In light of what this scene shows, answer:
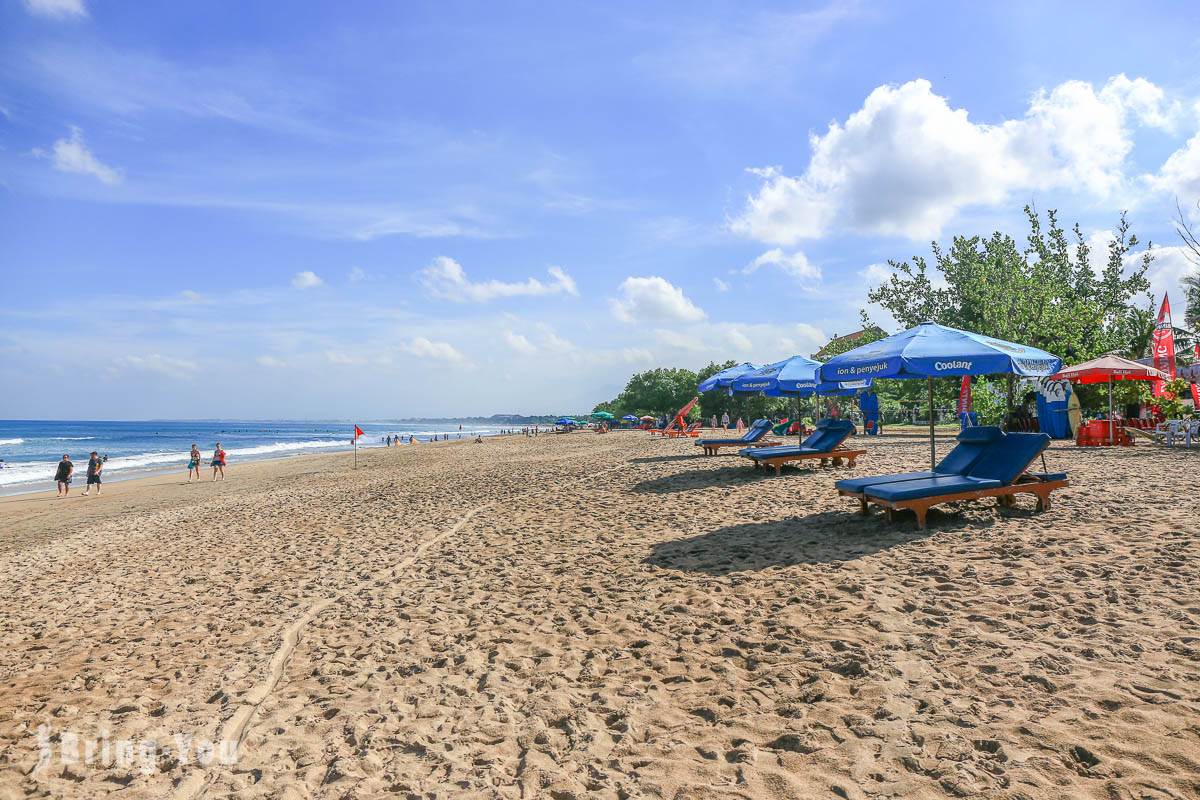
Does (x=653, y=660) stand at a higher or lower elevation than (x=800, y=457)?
lower

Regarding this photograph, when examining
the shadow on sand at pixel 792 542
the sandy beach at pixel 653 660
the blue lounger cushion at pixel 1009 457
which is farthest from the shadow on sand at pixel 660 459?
the blue lounger cushion at pixel 1009 457

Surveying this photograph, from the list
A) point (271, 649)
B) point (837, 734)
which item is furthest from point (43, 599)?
point (837, 734)

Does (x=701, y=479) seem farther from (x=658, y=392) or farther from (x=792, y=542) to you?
(x=658, y=392)

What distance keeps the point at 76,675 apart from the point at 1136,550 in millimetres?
8357

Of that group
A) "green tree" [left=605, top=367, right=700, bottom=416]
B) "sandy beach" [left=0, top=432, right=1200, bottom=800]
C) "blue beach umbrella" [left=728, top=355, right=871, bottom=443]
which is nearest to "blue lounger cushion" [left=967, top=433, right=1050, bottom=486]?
"sandy beach" [left=0, top=432, right=1200, bottom=800]

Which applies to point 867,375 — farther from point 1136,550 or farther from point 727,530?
point 1136,550

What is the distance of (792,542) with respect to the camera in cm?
634

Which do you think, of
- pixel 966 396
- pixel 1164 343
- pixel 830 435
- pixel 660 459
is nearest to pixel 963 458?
pixel 830 435

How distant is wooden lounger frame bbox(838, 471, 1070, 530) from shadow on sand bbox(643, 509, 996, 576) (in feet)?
0.65

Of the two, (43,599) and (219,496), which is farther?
(219,496)

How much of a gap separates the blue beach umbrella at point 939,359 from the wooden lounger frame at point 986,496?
1085 mm

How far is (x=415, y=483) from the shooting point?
15.1 meters

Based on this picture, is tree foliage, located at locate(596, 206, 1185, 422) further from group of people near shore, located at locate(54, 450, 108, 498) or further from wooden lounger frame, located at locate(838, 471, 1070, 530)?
group of people near shore, located at locate(54, 450, 108, 498)

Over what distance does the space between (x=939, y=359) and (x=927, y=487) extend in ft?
4.94
